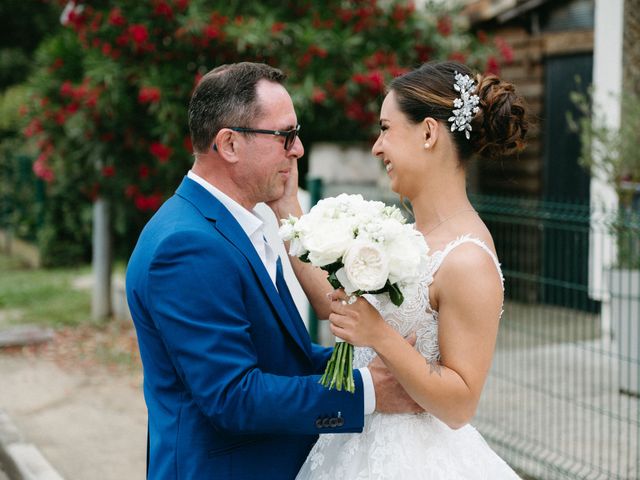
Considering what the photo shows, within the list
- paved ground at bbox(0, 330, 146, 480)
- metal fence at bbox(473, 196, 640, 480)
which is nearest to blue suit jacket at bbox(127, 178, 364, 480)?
metal fence at bbox(473, 196, 640, 480)

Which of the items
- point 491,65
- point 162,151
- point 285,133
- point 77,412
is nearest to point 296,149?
point 285,133

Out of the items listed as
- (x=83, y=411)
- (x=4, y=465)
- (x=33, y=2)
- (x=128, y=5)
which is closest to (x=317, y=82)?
(x=128, y=5)

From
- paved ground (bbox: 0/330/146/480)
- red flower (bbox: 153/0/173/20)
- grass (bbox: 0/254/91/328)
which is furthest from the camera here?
grass (bbox: 0/254/91/328)

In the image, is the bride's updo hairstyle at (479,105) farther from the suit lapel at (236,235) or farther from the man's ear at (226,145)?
the suit lapel at (236,235)

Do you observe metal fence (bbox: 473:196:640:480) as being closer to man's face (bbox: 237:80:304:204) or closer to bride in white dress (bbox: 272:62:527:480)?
bride in white dress (bbox: 272:62:527:480)

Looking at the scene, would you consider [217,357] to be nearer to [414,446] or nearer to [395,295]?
[395,295]

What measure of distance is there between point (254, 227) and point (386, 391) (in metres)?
0.62

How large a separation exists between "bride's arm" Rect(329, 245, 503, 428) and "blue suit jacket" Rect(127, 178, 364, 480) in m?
0.17

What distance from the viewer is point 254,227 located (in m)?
2.53

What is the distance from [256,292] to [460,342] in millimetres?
588

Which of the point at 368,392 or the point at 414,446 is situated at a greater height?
the point at 368,392

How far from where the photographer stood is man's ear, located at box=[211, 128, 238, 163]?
8.05ft

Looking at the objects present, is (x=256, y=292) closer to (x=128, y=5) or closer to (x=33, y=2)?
(x=128, y=5)

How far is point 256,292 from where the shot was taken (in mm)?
2350
